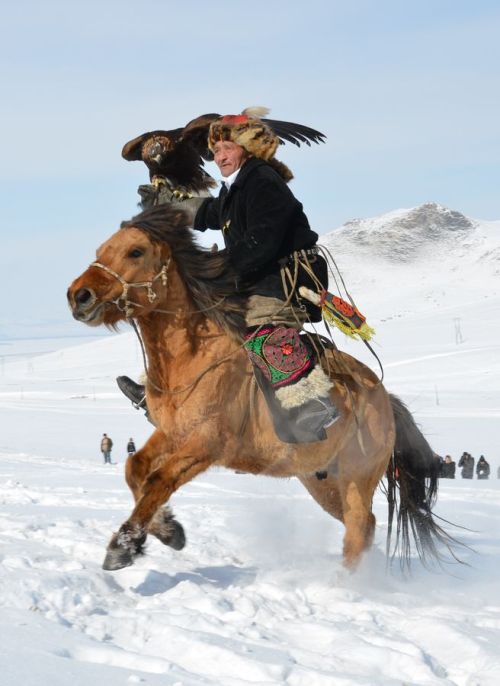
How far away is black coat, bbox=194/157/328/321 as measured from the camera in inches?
236

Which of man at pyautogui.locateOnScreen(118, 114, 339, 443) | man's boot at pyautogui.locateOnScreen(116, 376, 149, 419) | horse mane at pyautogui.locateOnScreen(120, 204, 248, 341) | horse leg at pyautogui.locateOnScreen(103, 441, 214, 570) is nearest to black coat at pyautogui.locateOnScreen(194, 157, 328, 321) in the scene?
man at pyautogui.locateOnScreen(118, 114, 339, 443)

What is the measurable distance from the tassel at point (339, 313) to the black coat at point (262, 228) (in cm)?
11

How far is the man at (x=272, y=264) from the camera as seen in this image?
603cm

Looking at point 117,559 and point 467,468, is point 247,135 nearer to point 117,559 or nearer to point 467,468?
point 117,559

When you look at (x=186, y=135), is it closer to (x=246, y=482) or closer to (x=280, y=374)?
(x=280, y=374)

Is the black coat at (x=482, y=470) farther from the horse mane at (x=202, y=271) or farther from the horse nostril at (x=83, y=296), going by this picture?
the horse nostril at (x=83, y=296)

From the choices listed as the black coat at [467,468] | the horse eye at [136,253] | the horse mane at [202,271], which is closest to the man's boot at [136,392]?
the horse mane at [202,271]

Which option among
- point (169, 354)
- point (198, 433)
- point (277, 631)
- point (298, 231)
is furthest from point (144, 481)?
point (298, 231)

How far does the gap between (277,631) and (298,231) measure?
9.69 feet

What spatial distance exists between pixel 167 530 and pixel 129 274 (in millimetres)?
1905

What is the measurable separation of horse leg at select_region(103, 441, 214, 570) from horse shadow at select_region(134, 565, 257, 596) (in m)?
0.31

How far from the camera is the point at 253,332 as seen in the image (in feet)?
20.2

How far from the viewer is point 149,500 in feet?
17.7

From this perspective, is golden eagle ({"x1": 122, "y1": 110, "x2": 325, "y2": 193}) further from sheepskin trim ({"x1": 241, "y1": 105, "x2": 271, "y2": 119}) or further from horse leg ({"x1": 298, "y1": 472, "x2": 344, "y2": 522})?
horse leg ({"x1": 298, "y1": 472, "x2": 344, "y2": 522})
